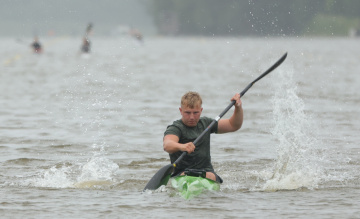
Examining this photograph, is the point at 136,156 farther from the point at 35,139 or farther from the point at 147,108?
the point at 147,108

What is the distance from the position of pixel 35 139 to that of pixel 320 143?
4.90 m

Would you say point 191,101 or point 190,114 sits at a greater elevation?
point 191,101

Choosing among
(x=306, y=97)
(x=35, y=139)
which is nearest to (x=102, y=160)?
(x=35, y=139)

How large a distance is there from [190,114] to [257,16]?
9933cm

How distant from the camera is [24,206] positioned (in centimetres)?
955

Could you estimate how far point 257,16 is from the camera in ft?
354

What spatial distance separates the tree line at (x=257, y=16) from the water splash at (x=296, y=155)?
68371 mm

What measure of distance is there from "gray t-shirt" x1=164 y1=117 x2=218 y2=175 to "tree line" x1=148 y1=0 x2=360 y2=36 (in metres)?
75.3

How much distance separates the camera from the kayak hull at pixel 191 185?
32.1 ft

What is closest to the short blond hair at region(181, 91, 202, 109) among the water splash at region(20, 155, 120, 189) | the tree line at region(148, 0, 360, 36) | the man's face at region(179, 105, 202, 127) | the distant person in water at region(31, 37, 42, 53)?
the man's face at region(179, 105, 202, 127)

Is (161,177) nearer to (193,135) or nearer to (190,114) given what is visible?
(193,135)

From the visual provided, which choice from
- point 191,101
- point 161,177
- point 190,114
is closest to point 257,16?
point 161,177

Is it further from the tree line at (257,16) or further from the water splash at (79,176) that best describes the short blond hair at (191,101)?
the tree line at (257,16)

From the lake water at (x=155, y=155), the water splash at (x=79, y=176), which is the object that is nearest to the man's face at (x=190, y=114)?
the lake water at (x=155, y=155)
